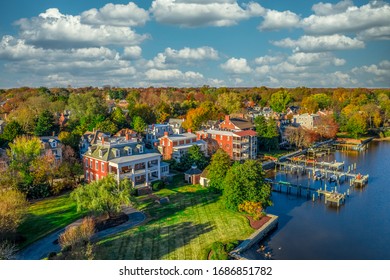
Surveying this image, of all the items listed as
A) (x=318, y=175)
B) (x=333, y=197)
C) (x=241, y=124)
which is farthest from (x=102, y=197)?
(x=241, y=124)

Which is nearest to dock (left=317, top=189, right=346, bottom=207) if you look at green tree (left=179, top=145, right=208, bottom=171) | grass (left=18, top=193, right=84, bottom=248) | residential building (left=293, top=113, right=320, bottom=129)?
green tree (left=179, top=145, right=208, bottom=171)

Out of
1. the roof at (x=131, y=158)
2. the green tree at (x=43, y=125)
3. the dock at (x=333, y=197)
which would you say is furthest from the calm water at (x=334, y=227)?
the green tree at (x=43, y=125)

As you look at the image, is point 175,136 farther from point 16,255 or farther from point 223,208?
point 16,255

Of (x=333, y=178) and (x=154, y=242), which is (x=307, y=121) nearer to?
(x=333, y=178)

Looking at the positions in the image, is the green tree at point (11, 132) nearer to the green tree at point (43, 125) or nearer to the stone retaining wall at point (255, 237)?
the green tree at point (43, 125)

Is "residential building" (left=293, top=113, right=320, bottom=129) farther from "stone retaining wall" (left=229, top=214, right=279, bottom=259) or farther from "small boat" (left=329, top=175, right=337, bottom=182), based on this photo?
"stone retaining wall" (left=229, top=214, right=279, bottom=259)

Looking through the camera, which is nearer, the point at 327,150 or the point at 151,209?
the point at 151,209
